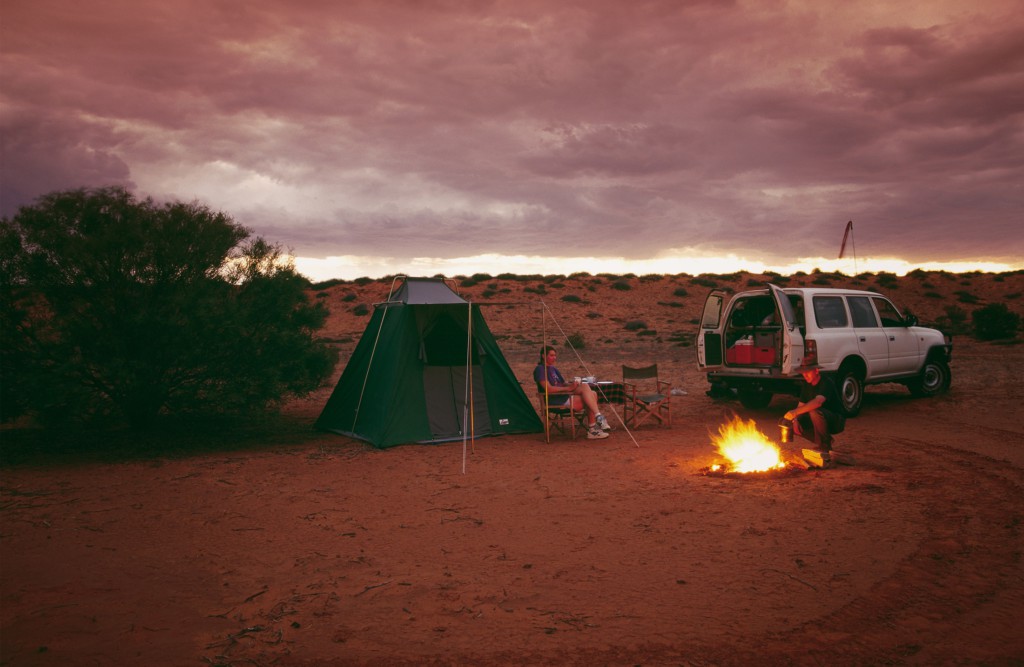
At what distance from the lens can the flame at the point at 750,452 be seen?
7.62 meters

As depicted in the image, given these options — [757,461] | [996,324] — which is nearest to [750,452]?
[757,461]

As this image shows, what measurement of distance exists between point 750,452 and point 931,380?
7.44 metres

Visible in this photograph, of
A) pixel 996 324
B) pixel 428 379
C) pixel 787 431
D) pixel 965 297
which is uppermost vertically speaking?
pixel 965 297

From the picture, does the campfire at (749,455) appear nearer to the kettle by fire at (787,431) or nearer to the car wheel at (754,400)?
the kettle by fire at (787,431)

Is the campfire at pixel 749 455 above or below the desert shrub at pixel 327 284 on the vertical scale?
below

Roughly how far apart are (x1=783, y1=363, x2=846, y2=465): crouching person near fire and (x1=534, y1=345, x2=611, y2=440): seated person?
10.3 ft

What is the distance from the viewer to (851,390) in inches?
436

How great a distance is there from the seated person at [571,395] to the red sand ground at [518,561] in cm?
124

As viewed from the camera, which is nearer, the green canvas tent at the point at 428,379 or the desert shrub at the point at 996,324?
the green canvas tent at the point at 428,379

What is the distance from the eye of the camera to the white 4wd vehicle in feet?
34.3

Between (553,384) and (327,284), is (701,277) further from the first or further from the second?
(553,384)

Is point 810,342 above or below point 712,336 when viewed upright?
below

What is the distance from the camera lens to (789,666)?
3.51 meters

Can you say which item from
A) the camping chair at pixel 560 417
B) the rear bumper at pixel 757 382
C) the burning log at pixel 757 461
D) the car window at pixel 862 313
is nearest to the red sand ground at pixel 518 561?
the burning log at pixel 757 461
